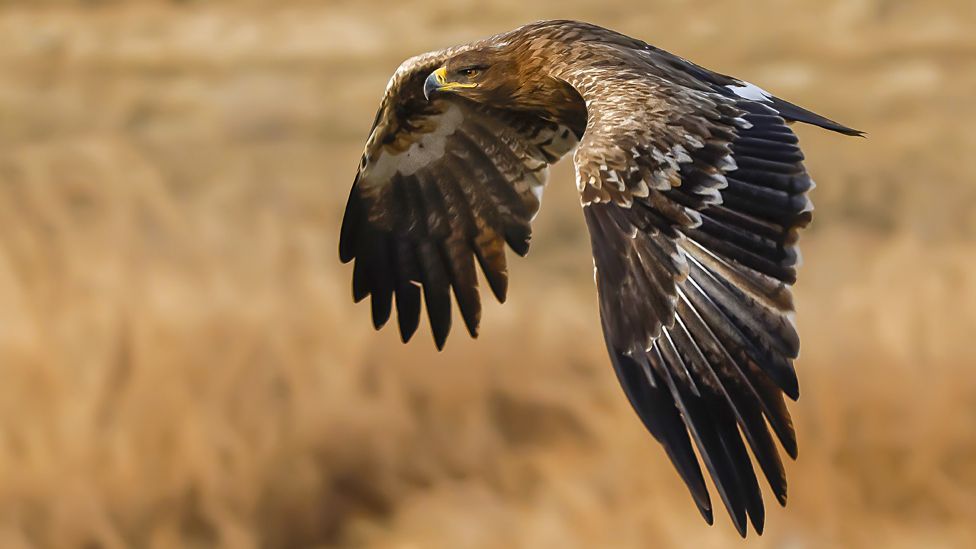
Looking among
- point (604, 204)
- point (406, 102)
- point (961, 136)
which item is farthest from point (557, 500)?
point (604, 204)

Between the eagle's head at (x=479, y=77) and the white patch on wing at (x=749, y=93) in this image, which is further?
the eagle's head at (x=479, y=77)

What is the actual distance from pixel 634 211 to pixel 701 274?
286 millimetres

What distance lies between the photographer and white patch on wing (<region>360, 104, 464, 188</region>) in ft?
19.9

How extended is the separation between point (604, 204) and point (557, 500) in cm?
716

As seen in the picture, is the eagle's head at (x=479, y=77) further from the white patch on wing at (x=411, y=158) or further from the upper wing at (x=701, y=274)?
the upper wing at (x=701, y=274)

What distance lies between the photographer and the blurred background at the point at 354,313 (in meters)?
10.8

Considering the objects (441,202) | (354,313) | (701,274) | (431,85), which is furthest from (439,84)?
(354,313)

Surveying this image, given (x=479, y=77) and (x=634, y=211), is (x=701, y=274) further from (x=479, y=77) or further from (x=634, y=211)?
(x=479, y=77)

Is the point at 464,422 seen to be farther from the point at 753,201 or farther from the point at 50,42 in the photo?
the point at 753,201

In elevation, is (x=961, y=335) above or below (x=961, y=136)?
below

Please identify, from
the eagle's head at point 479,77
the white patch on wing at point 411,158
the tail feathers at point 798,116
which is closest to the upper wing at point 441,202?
the white patch on wing at point 411,158

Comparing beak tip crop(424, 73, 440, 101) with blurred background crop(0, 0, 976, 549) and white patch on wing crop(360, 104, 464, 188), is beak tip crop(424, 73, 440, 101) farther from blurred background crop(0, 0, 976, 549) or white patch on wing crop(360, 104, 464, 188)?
blurred background crop(0, 0, 976, 549)

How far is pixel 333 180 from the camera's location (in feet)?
36.0

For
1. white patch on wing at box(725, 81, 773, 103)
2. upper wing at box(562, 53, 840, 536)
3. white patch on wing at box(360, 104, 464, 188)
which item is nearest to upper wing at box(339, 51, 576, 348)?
white patch on wing at box(360, 104, 464, 188)
